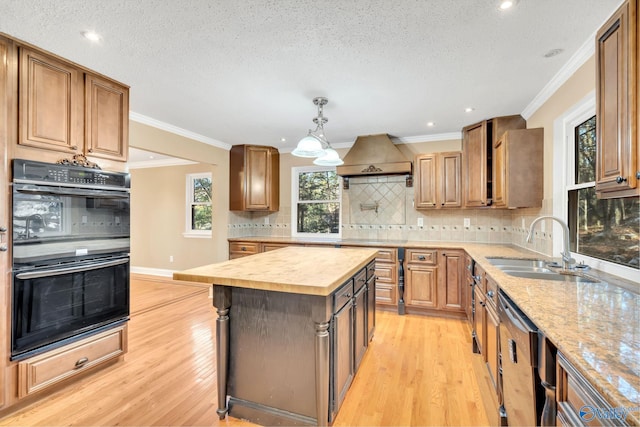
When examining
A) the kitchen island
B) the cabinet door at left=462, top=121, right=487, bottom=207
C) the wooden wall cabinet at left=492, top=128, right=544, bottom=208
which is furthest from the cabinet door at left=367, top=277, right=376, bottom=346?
the cabinet door at left=462, top=121, right=487, bottom=207

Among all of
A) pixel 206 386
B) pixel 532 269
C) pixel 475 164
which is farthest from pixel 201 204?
pixel 532 269

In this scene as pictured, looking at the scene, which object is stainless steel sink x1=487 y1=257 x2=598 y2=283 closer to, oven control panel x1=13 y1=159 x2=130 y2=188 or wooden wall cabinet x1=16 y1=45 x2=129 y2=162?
oven control panel x1=13 y1=159 x2=130 y2=188

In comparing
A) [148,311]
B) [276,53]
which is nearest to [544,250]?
[276,53]

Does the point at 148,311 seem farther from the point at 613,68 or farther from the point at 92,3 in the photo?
the point at 613,68

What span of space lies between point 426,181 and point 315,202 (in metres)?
1.87

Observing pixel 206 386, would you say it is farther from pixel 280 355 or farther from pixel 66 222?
pixel 66 222

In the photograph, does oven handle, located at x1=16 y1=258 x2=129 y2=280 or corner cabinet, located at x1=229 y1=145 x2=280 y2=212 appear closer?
oven handle, located at x1=16 y1=258 x2=129 y2=280

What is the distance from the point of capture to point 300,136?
4.21 metres

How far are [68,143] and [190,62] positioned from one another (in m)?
1.06

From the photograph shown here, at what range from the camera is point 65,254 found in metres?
2.00

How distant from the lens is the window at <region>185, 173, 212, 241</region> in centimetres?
564

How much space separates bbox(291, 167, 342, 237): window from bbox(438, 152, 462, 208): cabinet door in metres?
1.60

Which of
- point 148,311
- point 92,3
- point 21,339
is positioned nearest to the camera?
point 92,3

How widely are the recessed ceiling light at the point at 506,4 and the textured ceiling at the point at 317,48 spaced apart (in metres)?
0.04
